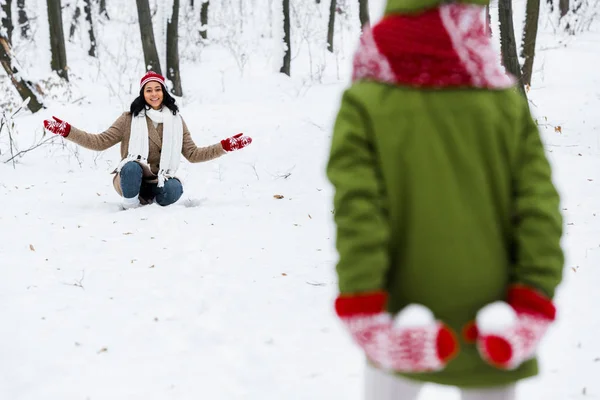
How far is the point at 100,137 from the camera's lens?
18.2 ft

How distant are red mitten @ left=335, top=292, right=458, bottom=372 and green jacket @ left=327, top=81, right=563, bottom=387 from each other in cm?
4

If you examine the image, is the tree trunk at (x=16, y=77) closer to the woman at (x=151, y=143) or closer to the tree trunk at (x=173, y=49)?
the tree trunk at (x=173, y=49)

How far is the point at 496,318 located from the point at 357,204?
0.39 m

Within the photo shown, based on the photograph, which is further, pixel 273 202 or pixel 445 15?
pixel 273 202

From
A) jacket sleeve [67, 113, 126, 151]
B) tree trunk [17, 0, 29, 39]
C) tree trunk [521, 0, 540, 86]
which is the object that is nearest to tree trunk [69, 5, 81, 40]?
tree trunk [17, 0, 29, 39]

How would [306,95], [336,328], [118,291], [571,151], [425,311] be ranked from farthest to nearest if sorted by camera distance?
[306,95] → [571,151] → [118,291] → [336,328] → [425,311]

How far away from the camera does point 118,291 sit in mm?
3715

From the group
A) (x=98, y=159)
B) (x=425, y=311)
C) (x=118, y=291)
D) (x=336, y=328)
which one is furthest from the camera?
(x=98, y=159)

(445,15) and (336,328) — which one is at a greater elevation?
Answer: (445,15)

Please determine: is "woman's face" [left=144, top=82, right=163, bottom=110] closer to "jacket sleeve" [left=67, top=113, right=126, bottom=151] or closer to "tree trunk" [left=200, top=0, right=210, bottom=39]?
"jacket sleeve" [left=67, top=113, right=126, bottom=151]

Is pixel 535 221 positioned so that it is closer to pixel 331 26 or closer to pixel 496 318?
pixel 496 318

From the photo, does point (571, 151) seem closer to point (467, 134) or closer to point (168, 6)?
point (467, 134)

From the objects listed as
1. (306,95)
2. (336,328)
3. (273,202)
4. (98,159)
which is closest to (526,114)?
(336,328)

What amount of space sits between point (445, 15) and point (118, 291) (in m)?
3.02
